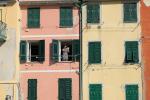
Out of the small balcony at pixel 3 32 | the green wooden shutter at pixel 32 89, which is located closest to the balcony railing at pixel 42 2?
the small balcony at pixel 3 32

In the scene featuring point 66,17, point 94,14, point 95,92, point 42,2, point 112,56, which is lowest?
point 95,92

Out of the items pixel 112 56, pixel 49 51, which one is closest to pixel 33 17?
pixel 49 51

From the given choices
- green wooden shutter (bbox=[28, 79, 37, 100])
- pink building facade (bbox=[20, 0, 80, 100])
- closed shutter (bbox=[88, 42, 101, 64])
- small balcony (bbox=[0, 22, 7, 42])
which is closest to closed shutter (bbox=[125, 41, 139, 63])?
closed shutter (bbox=[88, 42, 101, 64])

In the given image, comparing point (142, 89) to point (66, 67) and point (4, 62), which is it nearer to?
point (66, 67)

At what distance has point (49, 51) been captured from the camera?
4022 cm

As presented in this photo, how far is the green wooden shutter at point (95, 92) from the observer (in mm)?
39125

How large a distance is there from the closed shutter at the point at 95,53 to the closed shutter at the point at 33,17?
171 inches

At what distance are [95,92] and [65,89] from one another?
2.14m

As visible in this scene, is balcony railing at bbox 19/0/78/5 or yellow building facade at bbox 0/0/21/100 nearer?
yellow building facade at bbox 0/0/21/100

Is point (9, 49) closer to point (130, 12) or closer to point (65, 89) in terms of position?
point (65, 89)

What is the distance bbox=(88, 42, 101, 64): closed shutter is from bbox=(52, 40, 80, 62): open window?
911 millimetres

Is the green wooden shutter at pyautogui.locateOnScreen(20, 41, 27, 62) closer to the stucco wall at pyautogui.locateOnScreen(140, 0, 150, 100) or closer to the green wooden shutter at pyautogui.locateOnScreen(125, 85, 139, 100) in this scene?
Result: the green wooden shutter at pyautogui.locateOnScreen(125, 85, 139, 100)

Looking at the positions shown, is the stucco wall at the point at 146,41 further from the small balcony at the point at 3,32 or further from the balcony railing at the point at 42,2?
the small balcony at the point at 3,32

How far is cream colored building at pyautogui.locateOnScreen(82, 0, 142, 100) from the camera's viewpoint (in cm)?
3909
